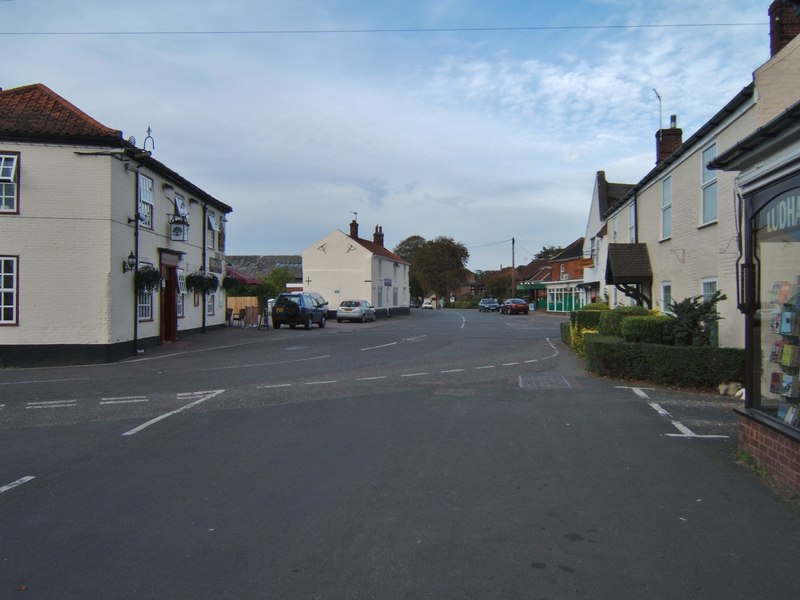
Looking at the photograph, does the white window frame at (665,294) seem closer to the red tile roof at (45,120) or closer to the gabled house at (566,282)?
the red tile roof at (45,120)

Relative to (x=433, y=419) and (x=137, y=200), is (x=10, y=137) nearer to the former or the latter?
(x=137, y=200)

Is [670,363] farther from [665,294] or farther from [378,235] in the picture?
[378,235]

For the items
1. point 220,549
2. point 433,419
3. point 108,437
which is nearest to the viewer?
point 220,549

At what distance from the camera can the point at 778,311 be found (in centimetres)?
636

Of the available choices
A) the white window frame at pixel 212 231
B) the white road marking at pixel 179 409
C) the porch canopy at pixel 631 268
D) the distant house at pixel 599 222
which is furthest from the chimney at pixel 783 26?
the white window frame at pixel 212 231

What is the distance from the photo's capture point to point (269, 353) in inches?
740

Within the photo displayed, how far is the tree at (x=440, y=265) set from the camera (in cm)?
9294

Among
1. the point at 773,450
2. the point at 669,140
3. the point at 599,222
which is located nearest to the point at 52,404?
the point at 773,450

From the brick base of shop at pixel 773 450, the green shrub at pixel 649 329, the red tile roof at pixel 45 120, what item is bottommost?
the brick base of shop at pixel 773 450

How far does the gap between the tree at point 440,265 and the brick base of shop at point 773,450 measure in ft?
284

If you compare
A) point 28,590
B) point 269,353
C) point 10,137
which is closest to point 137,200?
point 10,137

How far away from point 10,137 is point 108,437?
12.1 metres

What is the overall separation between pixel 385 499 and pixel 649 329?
9.58 metres

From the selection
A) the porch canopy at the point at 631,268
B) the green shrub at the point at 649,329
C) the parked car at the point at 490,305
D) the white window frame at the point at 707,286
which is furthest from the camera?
the parked car at the point at 490,305
